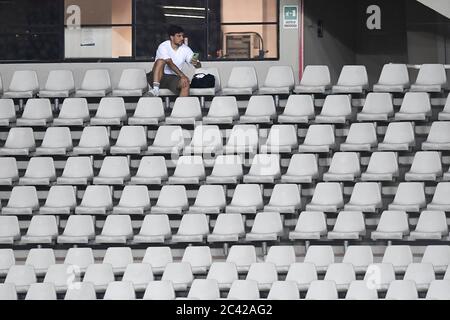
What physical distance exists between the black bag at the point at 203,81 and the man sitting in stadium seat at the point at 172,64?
0.12 metres

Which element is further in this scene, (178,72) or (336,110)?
(178,72)

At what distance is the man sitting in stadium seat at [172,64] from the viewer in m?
17.8

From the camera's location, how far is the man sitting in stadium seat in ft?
58.2

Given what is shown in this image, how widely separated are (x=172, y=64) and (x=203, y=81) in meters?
0.40

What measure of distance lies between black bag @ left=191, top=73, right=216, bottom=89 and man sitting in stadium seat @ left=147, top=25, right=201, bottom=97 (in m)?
0.12

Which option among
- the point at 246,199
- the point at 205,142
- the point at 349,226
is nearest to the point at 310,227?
the point at 349,226

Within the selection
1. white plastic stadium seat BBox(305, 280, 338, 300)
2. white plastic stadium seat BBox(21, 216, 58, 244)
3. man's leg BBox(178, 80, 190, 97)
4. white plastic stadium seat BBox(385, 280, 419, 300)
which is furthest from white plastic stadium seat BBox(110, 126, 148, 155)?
white plastic stadium seat BBox(385, 280, 419, 300)

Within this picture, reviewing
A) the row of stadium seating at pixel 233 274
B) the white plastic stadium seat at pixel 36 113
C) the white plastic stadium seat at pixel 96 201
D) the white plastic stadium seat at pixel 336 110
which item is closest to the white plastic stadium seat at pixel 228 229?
the row of stadium seating at pixel 233 274

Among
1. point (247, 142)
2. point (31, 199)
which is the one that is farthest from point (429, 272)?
point (31, 199)

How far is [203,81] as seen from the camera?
17.9 meters

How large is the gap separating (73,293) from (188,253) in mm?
1349

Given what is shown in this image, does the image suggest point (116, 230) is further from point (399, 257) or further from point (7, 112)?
point (399, 257)

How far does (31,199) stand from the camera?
1711cm

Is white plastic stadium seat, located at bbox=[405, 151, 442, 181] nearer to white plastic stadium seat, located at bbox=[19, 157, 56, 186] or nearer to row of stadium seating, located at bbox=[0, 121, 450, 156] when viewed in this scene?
row of stadium seating, located at bbox=[0, 121, 450, 156]
